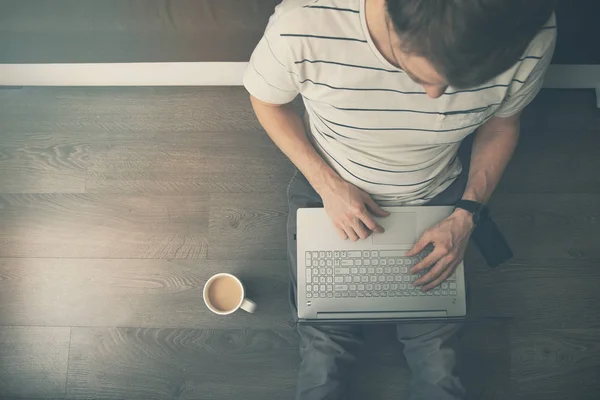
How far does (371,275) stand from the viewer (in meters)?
1.21

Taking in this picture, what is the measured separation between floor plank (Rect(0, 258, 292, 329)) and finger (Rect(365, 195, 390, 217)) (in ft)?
1.60

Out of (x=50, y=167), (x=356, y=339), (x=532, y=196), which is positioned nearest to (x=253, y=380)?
(x=356, y=339)

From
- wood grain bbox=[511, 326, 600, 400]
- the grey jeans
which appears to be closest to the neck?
the grey jeans

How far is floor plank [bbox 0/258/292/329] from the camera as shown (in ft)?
5.00

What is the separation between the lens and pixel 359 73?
857 mm

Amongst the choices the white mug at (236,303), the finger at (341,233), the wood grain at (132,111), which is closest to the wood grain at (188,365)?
the white mug at (236,303)

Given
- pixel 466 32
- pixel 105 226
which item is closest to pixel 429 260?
pixel 466 32

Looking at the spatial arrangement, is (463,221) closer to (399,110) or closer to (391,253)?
(391,253)

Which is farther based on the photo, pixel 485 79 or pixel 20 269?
pixel 20 269

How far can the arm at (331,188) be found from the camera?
1.13 m

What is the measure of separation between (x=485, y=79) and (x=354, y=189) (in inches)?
20.3

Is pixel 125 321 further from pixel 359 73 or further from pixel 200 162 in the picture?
pixel 359 73

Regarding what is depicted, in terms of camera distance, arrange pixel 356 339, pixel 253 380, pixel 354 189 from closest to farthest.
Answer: pixel 354 189
pixel 356 339
pixel 253 380

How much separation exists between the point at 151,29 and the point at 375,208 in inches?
29.8
